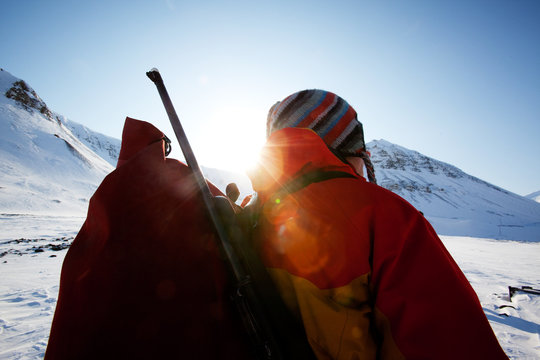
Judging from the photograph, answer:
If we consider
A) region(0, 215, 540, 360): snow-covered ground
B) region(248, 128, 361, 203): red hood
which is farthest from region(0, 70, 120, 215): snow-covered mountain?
region(248, 128, 361, 203): red hood

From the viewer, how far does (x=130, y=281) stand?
88 centimetres

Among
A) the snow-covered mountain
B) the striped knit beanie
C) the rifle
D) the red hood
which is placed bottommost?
the snow-covered mountain

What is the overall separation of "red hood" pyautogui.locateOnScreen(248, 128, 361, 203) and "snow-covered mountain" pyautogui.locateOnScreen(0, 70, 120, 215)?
A: 100 ft

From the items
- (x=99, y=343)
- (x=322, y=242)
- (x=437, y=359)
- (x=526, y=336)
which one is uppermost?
(x=322, y=242)

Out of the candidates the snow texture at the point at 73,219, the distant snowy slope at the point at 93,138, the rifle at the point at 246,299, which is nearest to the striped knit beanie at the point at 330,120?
the rifle at the point at 246,299

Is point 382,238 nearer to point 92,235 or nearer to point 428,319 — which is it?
point 428,319

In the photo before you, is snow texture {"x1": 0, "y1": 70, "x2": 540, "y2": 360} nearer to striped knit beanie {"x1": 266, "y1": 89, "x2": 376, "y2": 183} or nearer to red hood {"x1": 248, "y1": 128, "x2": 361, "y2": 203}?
red hood {"x1": 248, "y1": 128, "x2": 361, "y2": 203}

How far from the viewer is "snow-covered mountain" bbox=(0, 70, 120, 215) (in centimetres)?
2678

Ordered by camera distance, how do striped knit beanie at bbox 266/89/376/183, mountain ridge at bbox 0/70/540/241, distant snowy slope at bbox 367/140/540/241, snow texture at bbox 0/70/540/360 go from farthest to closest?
distant snowy slope at bbox 367/140/540/241, mountain ridge at bbox 0/70/540/241, snow texture at bbox 0/70/540/360, striped knit beanie at bbox 266/89/376/183

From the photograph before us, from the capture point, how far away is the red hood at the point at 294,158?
3.84ft

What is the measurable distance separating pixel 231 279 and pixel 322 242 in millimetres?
442

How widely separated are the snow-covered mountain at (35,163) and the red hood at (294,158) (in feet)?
100

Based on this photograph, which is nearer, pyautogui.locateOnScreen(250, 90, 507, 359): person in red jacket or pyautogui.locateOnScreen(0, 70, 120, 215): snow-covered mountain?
pyautogui.locateOnScreen(250, 90, 507, 359): person in red jacket

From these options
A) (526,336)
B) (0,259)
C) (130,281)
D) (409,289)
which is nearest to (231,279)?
(130,281)
